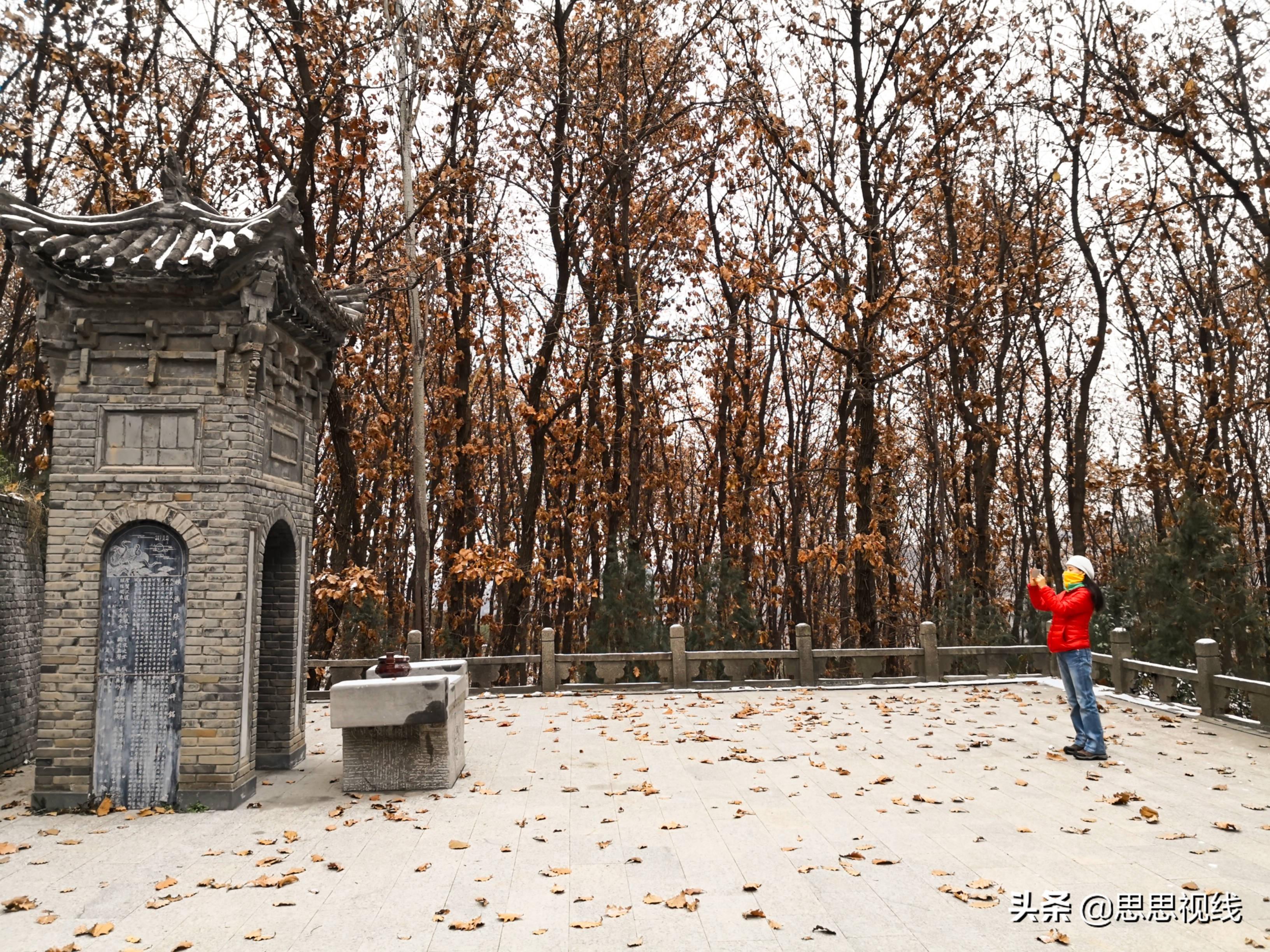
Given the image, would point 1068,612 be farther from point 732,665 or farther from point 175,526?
point 175,526

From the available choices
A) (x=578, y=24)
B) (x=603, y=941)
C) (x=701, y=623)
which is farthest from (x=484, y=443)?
(x=603, y=941)

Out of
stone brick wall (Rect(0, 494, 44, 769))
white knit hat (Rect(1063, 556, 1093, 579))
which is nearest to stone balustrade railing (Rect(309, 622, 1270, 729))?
stone brick wall (Rect(0, 494, 44, 769))

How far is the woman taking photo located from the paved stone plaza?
31 cm

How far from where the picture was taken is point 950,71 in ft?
56.5

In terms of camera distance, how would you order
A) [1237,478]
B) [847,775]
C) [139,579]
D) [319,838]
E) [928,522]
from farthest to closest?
[928,522] < [1237,478] < [847,775] < [139,579] < [319,838]

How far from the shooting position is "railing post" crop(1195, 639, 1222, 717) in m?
11.6

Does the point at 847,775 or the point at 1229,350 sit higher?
the point at 1229,350

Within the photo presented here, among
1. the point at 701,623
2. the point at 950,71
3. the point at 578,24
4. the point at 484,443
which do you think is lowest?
the point at 701,623

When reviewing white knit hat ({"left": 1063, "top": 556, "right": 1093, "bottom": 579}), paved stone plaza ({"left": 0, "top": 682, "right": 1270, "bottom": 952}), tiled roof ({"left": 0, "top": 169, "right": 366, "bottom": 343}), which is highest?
tiled roof ({"left": 0, "top": 169, "right": 366, "bottom": 343})

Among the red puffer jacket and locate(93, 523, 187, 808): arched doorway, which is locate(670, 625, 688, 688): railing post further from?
locate(93, 523, 187, 808): arched doorway

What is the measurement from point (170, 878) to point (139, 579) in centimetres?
319

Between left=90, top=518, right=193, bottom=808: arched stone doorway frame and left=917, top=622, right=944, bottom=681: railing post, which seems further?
left=917, top=622, right=944, bottom=681: railing post

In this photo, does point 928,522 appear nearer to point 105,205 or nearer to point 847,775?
point 847,775

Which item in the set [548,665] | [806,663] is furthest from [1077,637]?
[548,665]
